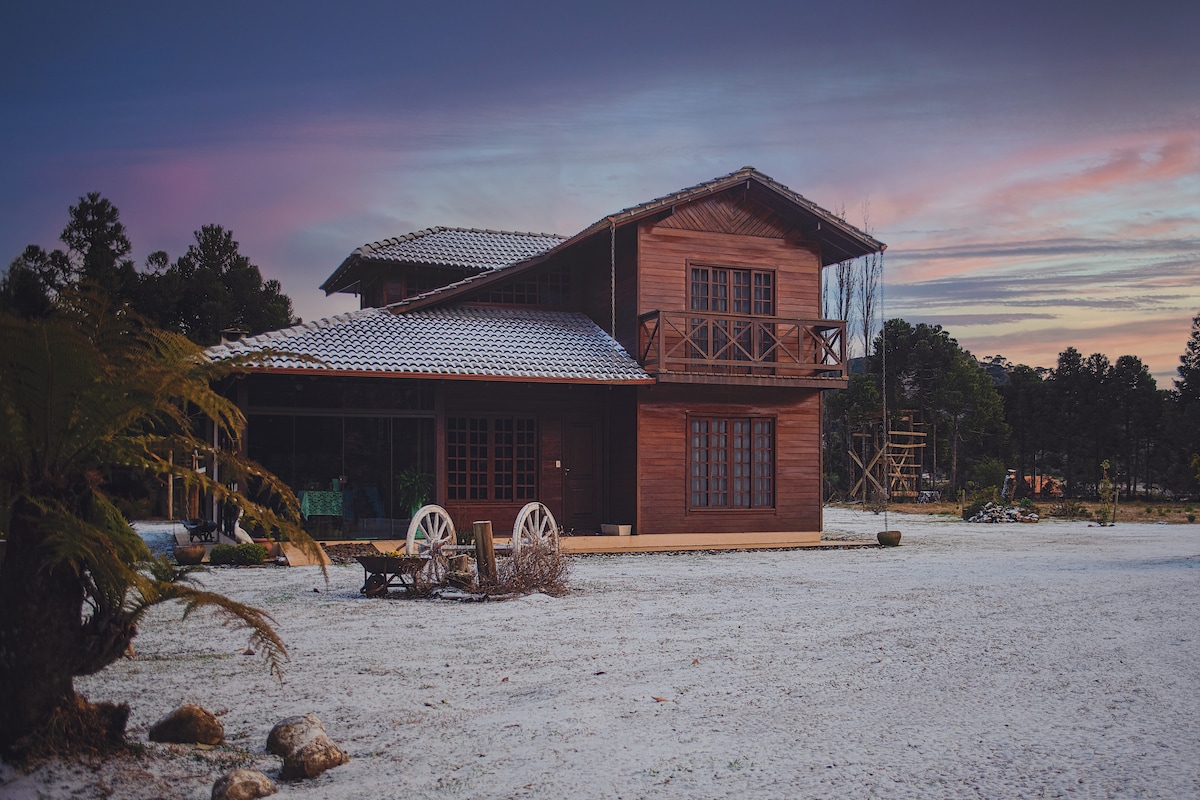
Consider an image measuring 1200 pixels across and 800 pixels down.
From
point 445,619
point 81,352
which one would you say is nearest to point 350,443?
point 445,619

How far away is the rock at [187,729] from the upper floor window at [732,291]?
13817 millimetres

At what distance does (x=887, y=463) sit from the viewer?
33.0m

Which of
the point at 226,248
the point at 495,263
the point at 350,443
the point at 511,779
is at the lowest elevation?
the point at 511,779

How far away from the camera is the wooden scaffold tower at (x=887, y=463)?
32.9 meters

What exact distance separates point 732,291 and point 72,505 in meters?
14.9

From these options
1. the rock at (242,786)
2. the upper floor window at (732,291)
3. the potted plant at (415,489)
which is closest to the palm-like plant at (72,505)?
the rock at (242,786)

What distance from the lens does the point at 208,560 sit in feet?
47.7

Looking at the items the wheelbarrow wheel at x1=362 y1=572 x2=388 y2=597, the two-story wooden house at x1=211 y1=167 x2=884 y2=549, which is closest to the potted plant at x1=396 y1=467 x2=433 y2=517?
the two-story wooden house at x1=211 y1=167 x2=884 y2=549

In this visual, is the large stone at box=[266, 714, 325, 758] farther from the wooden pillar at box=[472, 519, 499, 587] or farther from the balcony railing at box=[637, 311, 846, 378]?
the balcony railing at box=[637, 311, 846, 378]

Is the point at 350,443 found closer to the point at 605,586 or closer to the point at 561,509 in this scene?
the point at 561,509

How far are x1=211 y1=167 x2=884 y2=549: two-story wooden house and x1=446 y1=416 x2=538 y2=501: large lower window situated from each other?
3cm

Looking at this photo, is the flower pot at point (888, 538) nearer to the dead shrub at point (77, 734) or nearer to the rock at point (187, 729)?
the rock at point (187, 729)

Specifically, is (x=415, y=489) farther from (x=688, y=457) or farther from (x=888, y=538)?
(x=888, y=538)

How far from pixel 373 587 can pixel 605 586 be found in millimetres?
2622
